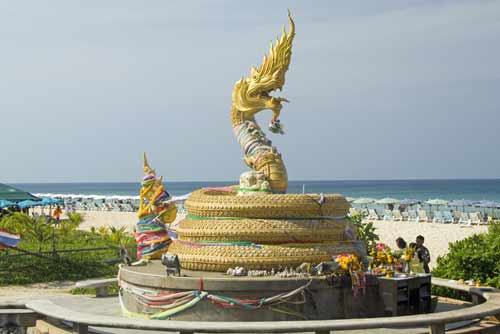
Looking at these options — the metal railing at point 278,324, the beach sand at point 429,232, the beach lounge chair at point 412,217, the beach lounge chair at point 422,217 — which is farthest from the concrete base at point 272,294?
the beach lounge chair at point 422,217

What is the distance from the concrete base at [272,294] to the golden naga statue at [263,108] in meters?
3.15

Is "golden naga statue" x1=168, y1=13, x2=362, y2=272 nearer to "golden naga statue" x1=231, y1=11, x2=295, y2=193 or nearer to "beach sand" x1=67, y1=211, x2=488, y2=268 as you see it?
"golden naga statue" x1=231, y1=11, x2=295, y2=193

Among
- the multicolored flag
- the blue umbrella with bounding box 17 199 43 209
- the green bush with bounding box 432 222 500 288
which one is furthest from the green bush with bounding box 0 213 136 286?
the green bush with bounding box 432 222 500 288

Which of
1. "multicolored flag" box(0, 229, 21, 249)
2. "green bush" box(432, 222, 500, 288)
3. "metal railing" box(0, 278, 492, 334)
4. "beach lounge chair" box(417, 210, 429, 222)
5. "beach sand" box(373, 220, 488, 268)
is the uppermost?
"beach lounge chair" box(417, 210, 429, 222)

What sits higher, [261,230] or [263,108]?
[263,108]

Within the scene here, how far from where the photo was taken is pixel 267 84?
15.4 meters

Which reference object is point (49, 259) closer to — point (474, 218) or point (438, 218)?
point (474, 218)

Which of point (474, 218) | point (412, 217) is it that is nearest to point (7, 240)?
point (474, 218)

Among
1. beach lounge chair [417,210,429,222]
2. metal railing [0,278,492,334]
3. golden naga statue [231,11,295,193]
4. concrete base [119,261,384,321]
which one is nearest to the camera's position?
metal railing [0,278,492,334]

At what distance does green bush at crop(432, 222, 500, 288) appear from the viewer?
1577 cm

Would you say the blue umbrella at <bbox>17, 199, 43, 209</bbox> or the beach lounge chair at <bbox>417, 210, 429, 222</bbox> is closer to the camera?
the blue umbrella at <bbox>17, 199, 43, 209</bbox>

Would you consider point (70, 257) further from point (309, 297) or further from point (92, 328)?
point (309, 297)

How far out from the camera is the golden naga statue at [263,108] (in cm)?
1513

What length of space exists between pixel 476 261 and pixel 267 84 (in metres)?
Answer: 5.88
